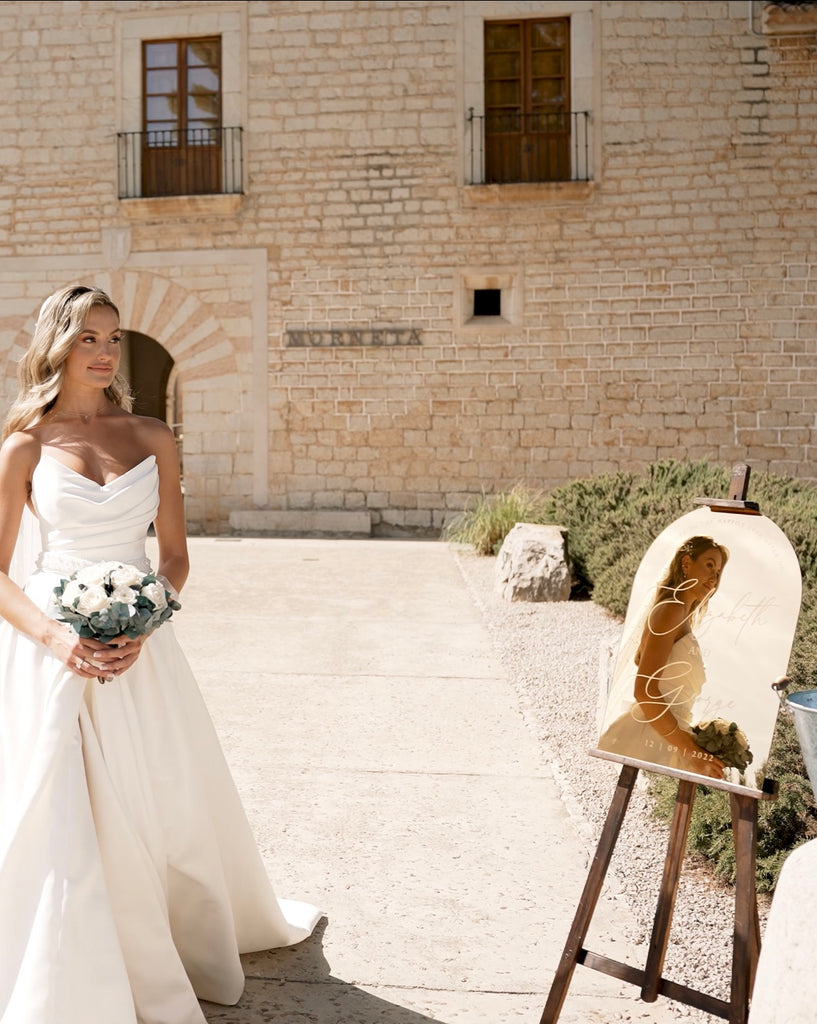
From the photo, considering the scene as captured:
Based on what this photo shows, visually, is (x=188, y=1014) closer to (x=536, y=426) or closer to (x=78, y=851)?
(x=78, y=851)

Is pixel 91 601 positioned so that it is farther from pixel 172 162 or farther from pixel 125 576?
pixel 172 162

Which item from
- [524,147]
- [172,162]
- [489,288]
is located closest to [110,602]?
[489,288]

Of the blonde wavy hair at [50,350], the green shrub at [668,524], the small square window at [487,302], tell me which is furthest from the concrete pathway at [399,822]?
the small square window at [487,302]

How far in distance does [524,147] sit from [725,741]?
36.4 feet

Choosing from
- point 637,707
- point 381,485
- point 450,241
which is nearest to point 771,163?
point 450,241

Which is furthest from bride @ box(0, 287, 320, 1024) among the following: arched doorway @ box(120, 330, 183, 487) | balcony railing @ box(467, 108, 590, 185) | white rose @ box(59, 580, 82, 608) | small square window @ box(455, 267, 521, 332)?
arched doorway @ box(120, 330, 183, 487)

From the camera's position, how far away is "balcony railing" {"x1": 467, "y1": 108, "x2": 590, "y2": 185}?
457 inches

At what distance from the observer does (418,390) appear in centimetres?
1195

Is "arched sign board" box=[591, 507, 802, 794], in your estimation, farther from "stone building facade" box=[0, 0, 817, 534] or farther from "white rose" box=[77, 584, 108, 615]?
"stone building facade" box=[0, 0, 817, 534]

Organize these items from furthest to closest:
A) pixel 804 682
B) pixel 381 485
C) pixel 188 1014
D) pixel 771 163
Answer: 1. pixel 381 485
2. pixel 771 163
3. pixel 804 682
4. pixel 188 1014

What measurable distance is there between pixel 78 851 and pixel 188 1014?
45cm

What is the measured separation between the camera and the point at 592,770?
3.83 metres

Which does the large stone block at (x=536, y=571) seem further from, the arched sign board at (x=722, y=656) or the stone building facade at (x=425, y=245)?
the arched sign board at (x=722, y=656)

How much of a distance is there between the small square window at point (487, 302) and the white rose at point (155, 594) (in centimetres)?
1083
